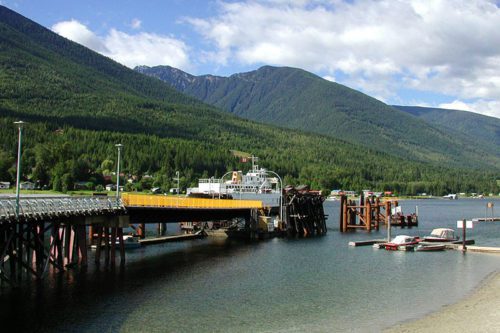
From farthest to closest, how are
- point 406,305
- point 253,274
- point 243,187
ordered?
point 243,187 → point 253,274 → point 406,305

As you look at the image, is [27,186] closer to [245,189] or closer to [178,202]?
[245,189]

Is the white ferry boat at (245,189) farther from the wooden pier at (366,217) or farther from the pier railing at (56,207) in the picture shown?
the pier railing at (56,207)

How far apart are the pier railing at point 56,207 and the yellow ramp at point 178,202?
4.08 meters

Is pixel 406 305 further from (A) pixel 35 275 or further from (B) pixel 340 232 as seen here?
(B) pixel 340 232

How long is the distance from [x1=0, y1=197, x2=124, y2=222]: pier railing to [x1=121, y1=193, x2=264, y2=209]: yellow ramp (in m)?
4.08

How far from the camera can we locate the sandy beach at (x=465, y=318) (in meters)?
40.0

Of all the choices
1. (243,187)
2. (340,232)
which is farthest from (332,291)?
(243,187)

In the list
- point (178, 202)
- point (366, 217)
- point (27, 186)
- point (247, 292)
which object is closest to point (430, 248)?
point (178, 202)

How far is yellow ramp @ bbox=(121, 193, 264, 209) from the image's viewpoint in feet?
228

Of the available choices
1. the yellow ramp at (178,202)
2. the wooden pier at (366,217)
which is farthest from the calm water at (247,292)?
the wooden pier at (366,217)

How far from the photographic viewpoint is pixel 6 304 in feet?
146

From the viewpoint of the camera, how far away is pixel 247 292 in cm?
5262

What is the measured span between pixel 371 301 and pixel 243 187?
7977 centimetres

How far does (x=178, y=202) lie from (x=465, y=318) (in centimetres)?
4652
